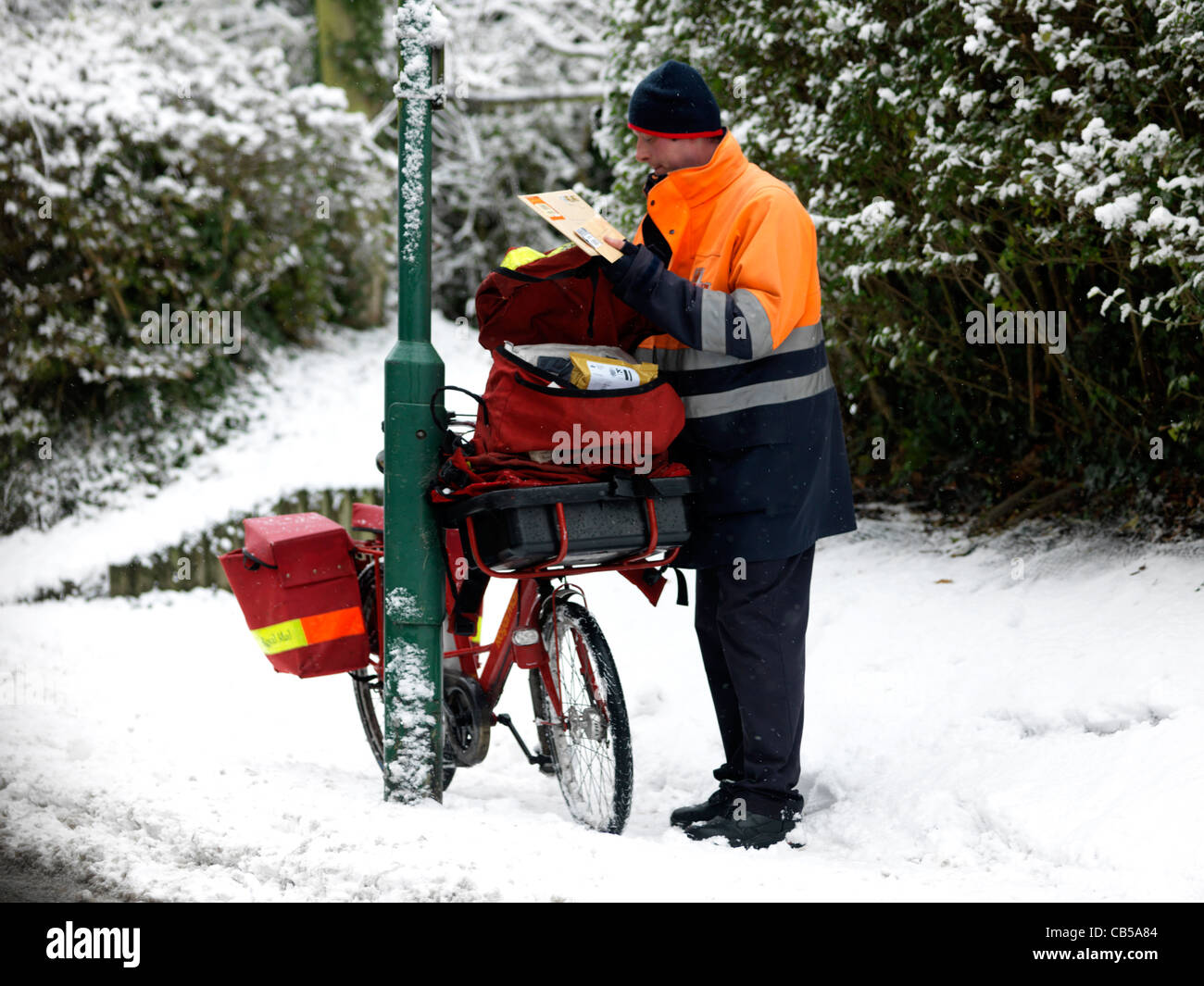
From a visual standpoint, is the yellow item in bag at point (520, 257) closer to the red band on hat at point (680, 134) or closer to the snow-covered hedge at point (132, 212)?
the red band on hat at point (680, 134)

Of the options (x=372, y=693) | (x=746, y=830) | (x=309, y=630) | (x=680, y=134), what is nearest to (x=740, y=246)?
(x=680, y=134)

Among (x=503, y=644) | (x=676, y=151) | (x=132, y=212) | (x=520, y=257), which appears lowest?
(x=503, y=644)

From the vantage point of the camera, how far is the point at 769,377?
3412 mm

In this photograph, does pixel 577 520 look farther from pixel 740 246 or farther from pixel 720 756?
pixel 720 756

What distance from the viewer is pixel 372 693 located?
175 inches

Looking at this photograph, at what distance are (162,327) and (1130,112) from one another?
6682 mm

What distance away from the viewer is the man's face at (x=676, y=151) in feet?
11.1

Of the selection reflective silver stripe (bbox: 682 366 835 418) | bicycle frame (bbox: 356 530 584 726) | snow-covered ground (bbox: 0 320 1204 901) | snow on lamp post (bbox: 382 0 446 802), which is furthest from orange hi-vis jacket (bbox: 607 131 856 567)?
snow-covered ground (bbox: 0 320 1204 901)

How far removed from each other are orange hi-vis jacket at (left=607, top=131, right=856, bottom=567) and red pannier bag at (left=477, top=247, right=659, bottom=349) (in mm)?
144

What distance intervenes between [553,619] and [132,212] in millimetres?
6396

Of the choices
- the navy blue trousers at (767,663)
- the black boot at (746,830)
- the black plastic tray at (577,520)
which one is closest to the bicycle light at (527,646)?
the black plastic tray at (577,520)
